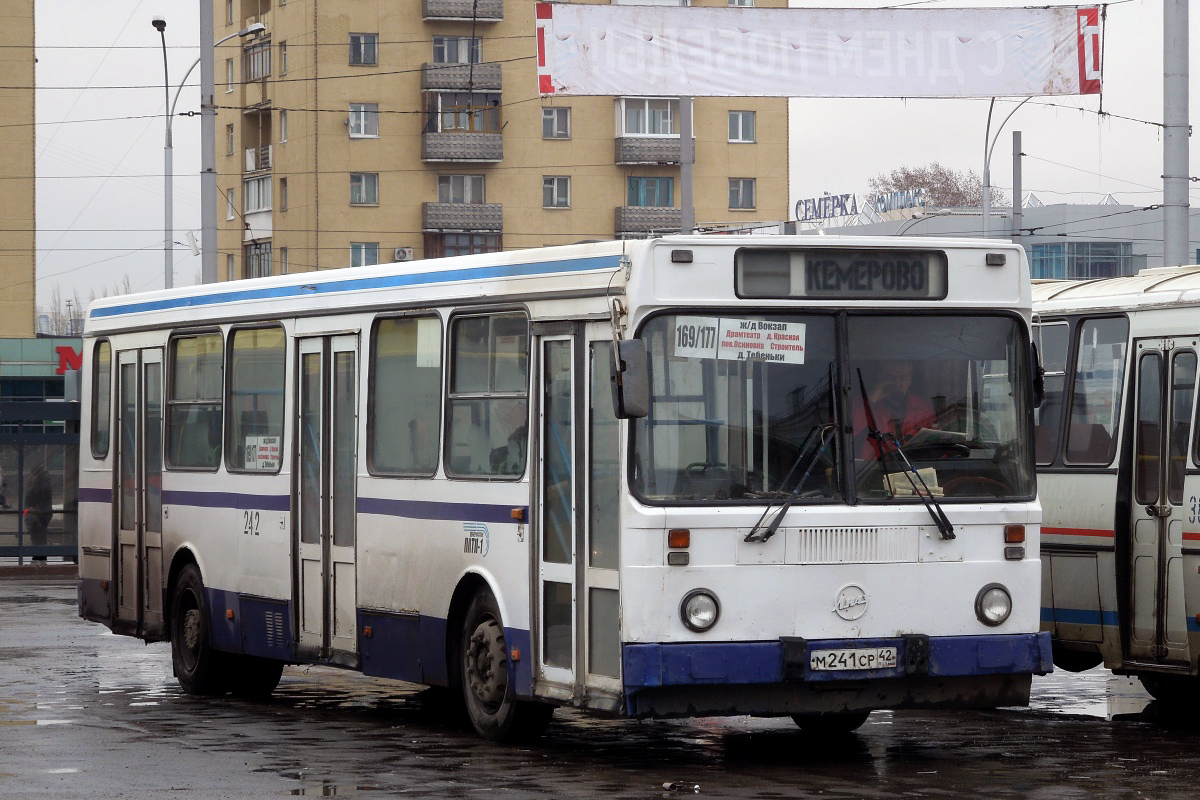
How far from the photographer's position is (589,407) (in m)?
10.5

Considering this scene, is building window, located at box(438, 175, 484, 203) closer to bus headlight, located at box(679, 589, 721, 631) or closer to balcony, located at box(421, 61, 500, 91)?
balcony, located at box(421, 61, 500, 91)

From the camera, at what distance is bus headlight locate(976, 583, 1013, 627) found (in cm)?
1033

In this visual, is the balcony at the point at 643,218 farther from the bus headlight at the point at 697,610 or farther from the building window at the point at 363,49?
the bus headlight at the point at 697,610

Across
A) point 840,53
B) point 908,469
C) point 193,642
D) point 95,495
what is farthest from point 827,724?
point 840,53

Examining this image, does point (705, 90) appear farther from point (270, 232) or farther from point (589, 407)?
point (270, 232)

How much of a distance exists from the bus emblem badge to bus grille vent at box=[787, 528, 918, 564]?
5.3 inches

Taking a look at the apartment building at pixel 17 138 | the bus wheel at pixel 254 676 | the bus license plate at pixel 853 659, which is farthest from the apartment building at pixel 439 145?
the bus license plate at pixel 853 659

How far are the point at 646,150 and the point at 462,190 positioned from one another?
257 inches

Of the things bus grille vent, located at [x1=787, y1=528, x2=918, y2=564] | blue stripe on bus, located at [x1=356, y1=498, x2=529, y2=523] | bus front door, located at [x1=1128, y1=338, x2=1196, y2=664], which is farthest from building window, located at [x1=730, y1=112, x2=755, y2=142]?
bus grille vent, located at [x1=787, y1=528, x2=918, y2=564]

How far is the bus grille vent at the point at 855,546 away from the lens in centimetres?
1002

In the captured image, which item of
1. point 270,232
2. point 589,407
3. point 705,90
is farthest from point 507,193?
point 589,407

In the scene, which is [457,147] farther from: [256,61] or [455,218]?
[256,61]

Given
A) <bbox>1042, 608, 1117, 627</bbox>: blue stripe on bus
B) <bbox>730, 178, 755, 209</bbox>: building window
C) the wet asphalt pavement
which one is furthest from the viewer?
<bbox>730, 178, 755, 209</bbox>: building window

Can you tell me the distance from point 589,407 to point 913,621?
1.91 metres
